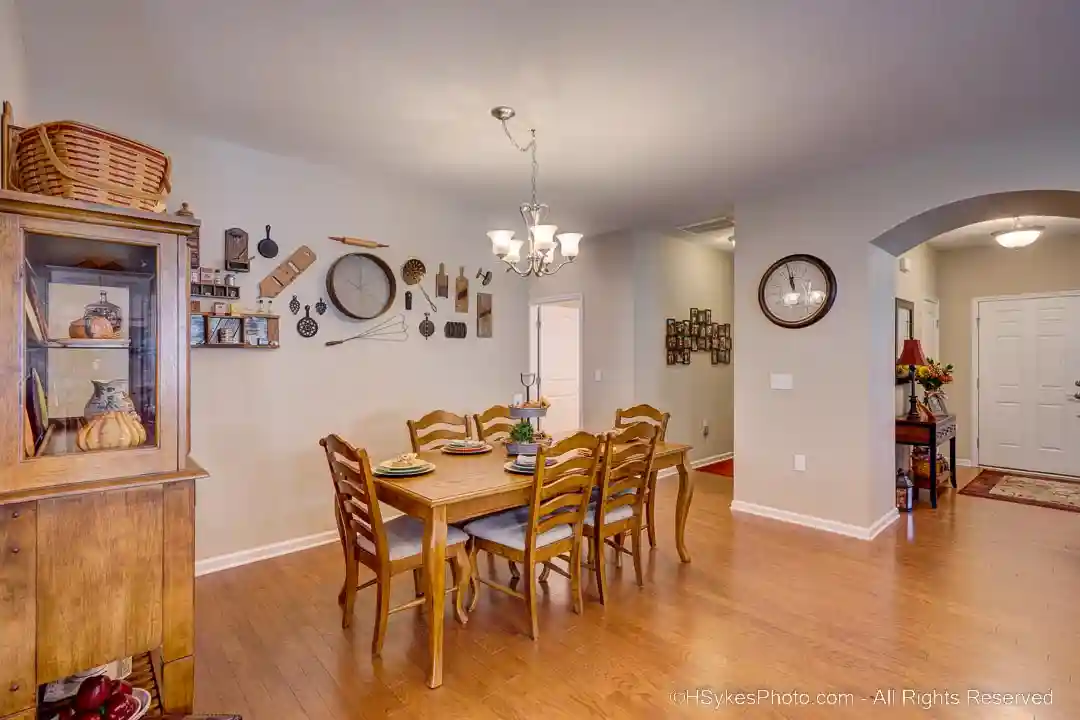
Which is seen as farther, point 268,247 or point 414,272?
point 414,272

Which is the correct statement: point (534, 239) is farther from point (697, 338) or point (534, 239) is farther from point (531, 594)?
point (697, 338)

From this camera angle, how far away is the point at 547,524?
2.55 meters

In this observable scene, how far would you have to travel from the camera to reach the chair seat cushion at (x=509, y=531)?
2.60 m

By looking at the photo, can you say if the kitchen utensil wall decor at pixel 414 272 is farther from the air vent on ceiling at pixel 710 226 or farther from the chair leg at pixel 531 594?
the air vent on ceiling at pixel 710 226

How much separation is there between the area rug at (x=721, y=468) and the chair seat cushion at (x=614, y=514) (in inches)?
125

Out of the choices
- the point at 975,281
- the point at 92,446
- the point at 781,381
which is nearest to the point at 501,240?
the point at 92,446

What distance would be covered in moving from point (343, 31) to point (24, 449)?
1758 mm

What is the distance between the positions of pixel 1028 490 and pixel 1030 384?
1.36 meters

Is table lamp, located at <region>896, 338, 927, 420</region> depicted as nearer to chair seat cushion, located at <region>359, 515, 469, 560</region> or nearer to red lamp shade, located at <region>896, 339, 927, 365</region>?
red lamp shade, located at <region>896, 339, 927, 365</region>

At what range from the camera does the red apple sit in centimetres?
150

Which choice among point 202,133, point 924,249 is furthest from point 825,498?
point 202,133

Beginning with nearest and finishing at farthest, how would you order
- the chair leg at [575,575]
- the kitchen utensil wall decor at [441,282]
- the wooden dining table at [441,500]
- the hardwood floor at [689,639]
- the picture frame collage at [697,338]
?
the hardwood floor at [689,639] → the wooden dining table at [441,500] → the chair leg at [575,575] → the kitchen utensil wall decor at [441,282] → the picture frame collage at [697,338]

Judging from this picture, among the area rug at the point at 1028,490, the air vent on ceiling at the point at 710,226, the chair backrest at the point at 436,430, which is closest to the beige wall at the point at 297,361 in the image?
the chair backrest at the point at 436,430

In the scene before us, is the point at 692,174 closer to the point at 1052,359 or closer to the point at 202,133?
the point at 202,133
